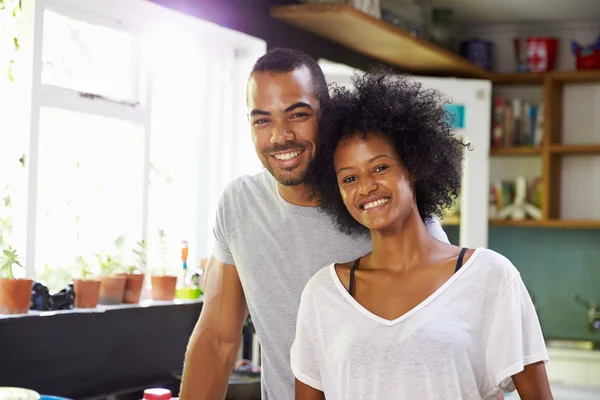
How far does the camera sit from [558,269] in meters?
5.94

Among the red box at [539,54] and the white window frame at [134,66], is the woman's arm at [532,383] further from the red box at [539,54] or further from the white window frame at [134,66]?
the red box at [539,54]

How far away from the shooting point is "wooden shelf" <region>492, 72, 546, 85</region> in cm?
573

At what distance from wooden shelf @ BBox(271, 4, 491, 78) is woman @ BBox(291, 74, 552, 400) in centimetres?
211

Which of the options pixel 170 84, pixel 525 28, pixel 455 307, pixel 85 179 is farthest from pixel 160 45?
pixel 525 28

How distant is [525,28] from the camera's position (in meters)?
6.05

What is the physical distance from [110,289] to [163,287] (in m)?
0.31

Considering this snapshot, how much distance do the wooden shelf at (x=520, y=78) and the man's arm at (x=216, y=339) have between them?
13.1 ft

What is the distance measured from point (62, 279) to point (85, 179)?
1.26ft

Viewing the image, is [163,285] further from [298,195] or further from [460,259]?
[460,259]

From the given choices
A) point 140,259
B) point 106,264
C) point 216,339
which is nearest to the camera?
point 216,339

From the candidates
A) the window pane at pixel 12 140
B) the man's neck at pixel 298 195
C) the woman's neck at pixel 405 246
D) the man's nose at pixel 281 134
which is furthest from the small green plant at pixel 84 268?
the woman's neck at pixel 405 246

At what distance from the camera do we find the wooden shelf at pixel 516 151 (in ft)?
18.7

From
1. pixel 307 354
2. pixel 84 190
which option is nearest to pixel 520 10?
pixel 84 190

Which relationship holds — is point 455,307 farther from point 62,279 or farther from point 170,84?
point 170,84
